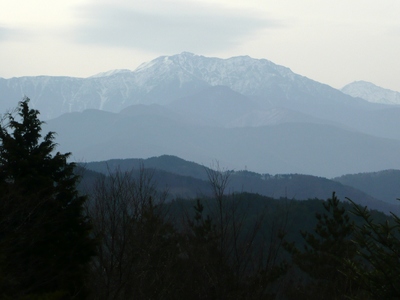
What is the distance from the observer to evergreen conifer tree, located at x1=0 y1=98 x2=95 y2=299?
600 inches

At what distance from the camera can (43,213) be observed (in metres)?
16.6

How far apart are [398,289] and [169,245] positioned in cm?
1624

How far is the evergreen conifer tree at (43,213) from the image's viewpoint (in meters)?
15.2

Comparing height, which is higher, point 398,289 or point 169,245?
point 398,289

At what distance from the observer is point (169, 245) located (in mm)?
22531

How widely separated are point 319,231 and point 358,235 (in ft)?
87.7

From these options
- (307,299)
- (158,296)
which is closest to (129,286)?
(158,296)

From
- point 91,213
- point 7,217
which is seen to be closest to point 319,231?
point 91,213

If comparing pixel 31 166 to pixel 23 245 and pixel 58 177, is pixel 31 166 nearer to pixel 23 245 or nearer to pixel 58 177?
pixel 58 177

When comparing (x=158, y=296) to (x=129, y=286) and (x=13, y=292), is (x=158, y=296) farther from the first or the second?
(x=13, y=292)

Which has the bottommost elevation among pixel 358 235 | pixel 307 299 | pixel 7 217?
pixel 307 299

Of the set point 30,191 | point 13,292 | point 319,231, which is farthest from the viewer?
point 319,231

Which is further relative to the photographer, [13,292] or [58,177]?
[58,177]

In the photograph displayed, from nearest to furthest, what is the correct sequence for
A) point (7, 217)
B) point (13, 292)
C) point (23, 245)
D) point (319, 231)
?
1. point (13, 292)
2. point (7, 217)
3. point (23, 245)
4. point (319, 231)
